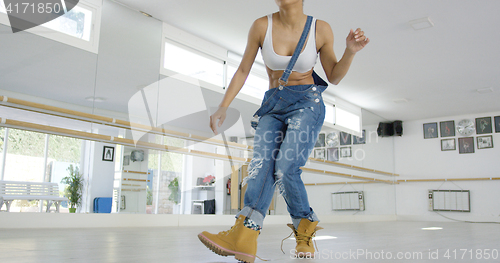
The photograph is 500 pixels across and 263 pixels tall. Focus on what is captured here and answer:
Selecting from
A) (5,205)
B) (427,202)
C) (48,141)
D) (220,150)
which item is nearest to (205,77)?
(220,150)

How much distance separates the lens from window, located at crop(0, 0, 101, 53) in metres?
3.52

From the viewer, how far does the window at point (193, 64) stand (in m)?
4.59

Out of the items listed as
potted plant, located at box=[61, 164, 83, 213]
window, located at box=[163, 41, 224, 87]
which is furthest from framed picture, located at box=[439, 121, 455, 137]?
potted plant, located at box=[61, 164, 83, 213]

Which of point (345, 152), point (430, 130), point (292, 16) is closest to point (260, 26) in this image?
point (292, 16)

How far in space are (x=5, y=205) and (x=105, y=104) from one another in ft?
3.87

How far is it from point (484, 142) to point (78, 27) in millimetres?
8195

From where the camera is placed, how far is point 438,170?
8664 millimetres

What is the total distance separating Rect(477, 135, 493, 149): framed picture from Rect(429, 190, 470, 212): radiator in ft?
3.36

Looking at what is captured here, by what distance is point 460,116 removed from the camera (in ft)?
28.2

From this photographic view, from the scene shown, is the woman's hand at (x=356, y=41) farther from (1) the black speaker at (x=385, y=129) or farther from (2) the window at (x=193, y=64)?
(1) the black speaker at (x=385, y=129)

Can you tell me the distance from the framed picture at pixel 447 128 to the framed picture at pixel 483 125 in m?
0.49

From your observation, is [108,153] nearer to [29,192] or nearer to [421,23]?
[29,192]

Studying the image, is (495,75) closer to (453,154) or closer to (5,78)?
(453,154)

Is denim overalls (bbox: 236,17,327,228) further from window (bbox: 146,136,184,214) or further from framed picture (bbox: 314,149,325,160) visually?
framed picture (bbox: 314,149,325,160)
